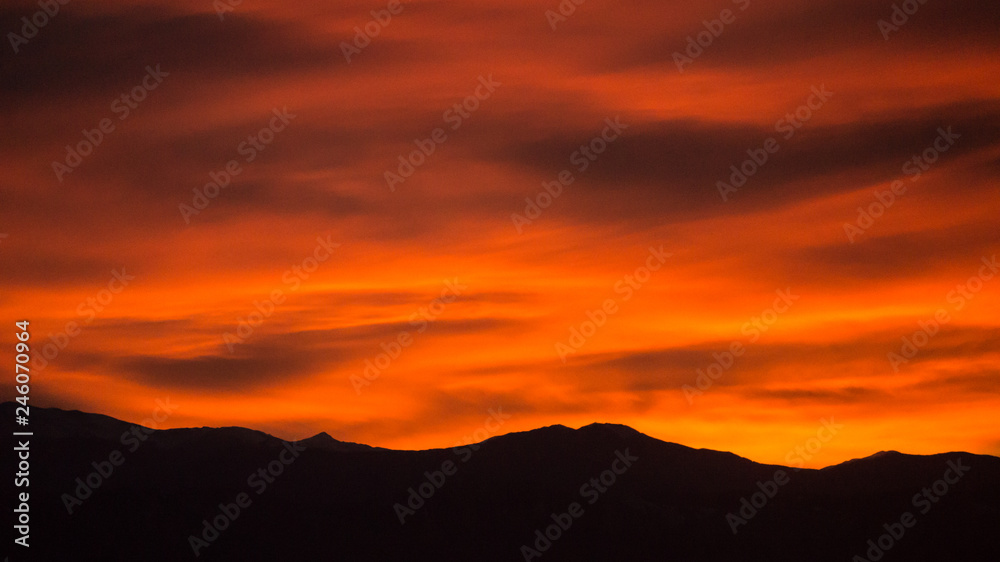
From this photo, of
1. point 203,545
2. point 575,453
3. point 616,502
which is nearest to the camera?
point 203,545

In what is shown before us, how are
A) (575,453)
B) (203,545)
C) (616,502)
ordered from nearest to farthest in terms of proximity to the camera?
(203,545) → (616,502) → (575,453)

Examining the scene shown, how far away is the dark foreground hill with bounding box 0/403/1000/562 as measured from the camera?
487 feet

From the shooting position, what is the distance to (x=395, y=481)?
16450 centimetres

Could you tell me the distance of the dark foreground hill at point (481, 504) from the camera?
148 m

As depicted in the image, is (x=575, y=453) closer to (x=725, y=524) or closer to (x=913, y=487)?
(x=725, y=524)

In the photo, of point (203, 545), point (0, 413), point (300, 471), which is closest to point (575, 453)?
point (300, 471)

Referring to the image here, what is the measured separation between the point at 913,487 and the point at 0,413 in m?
178

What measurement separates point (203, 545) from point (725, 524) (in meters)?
83.9

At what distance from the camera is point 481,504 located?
523 ft

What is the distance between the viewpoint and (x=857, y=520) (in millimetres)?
155750

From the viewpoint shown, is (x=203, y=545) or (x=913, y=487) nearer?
(x=203, y=545)

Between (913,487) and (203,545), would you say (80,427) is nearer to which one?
(203,545)

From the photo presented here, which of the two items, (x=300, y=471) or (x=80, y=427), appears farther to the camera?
(x=80, y=427)

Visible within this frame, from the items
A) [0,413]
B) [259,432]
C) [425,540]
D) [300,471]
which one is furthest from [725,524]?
[0,413]
